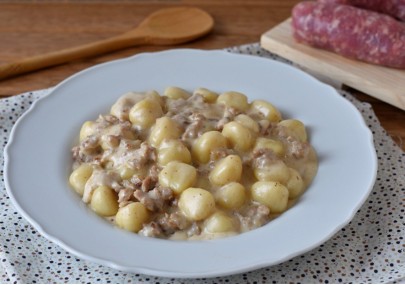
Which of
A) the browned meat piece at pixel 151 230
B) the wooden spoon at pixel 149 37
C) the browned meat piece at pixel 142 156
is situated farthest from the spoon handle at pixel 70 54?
the browned meat piece at pixel 151 230

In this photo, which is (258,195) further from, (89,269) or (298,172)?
(89,269)

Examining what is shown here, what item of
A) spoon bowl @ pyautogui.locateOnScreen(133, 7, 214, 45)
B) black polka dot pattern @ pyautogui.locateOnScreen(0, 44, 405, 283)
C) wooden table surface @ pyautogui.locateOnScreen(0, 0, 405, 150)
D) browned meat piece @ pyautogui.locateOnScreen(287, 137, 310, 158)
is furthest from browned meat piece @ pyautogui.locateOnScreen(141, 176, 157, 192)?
spoon bowl @ pyautogui.locateOnScreen(133, 7, 214, 45)

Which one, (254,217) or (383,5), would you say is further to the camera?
(383,5)

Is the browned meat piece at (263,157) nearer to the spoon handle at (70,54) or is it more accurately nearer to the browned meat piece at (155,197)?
the browned meat piece at (155,197)

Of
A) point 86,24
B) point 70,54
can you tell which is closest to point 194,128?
point 70,54

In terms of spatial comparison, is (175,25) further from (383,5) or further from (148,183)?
(148,183)

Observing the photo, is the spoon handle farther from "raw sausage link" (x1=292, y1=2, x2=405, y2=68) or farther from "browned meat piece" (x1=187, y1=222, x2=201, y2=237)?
"browned meat piece" (x1=187, y1=222, x2=201, y2=237)
